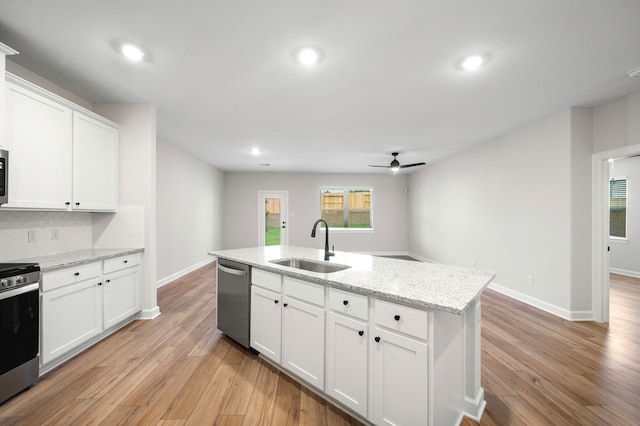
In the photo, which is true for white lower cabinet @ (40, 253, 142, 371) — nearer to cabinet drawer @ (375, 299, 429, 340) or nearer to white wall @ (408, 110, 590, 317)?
cabinet drawer @ (375, 299, 429, 340)

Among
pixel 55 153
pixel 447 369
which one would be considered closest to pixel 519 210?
pixel 447 369

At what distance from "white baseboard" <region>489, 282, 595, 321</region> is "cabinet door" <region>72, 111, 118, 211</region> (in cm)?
559

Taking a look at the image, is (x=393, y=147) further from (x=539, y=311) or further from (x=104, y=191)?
(x=104, y=191)

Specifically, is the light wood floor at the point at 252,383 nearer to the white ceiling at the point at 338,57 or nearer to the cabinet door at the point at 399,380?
the cabinet door at the point at 399,380

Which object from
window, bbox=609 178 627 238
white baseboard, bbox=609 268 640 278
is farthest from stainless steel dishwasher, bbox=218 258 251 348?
window, bbox=609 178 627 238

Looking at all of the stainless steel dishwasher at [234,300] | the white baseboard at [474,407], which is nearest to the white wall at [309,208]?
the stainless steel dishwasher at [234,300]

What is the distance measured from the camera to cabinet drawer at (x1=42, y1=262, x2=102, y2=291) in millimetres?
2051

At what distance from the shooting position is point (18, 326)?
1.80 meters

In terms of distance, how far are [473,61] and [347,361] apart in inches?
99.4

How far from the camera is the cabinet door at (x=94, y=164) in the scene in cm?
258

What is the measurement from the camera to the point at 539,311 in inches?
135

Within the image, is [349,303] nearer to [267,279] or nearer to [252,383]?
[267,279]

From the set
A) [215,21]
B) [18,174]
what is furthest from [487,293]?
[18,174]

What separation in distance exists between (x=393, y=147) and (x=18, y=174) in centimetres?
487
